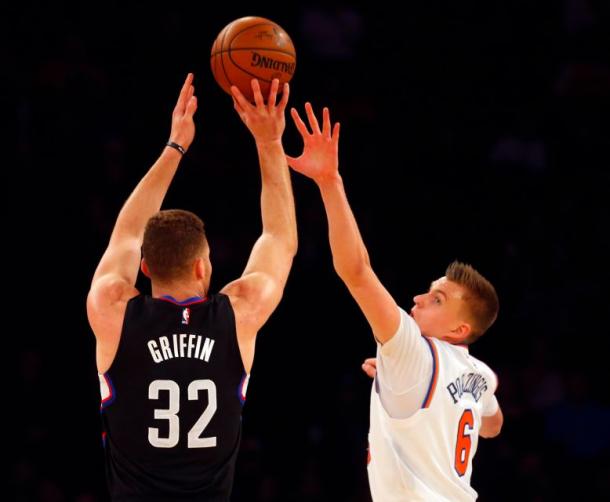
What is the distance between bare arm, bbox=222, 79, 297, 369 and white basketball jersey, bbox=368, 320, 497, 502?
697 mm

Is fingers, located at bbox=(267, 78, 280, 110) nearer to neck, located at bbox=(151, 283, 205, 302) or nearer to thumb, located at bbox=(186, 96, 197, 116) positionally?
thumb, located at bbox=(186, 96, 197, 116)

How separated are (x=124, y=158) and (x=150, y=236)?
17.2ft

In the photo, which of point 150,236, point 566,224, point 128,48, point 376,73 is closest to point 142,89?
point 128,48

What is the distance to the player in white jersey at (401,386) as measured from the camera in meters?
4.06

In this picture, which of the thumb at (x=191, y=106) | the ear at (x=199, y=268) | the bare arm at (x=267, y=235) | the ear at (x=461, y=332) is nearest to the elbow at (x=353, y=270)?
the bare arm at (x=267, y=235)

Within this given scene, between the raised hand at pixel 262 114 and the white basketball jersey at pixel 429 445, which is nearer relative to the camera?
the white basketball jersey at pixel 429 445

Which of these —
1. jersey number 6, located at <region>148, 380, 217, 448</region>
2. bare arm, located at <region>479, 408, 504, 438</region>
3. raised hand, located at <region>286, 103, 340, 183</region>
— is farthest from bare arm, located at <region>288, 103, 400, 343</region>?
bare arm, located at <region>479, 408, 504, 438</region>

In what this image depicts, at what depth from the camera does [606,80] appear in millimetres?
10797

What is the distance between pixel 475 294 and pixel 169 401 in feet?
5.47

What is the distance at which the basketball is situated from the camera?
4.48 meters

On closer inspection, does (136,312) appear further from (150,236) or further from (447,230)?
(447,230)

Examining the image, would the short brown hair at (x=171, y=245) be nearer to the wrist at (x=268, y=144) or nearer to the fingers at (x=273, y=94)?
the wrist at (x=268, y=144)

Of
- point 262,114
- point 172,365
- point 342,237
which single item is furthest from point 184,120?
point 172,365

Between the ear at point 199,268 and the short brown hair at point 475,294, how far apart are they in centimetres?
136
